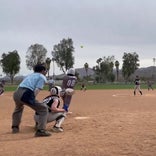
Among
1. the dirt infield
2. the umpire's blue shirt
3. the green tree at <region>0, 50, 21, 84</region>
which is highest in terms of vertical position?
the green tree at <region>0, 50, 21, 84</region>

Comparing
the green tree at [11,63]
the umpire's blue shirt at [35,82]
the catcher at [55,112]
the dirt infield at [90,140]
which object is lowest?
the dirt infield at [90,140]

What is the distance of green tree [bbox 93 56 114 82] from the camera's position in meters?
114

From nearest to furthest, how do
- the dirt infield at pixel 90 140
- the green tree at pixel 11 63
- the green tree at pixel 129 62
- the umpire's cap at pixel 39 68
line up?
the dirt infield at pixel 90 140 < the umpire's cap at pixel 39 68 < the green tree at pixel 11 63 < the green tree at pixel 129 62

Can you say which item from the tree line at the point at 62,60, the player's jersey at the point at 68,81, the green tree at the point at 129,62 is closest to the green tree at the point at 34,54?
the tree line at the point at 62,60

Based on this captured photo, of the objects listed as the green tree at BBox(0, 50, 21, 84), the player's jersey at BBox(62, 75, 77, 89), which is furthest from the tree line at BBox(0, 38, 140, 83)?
the player's jersey at BBox(62, 75, 77, 89)

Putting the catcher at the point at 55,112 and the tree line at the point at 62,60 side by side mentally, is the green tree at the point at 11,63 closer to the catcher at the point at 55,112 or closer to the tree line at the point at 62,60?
the tree line at the point at 62,60

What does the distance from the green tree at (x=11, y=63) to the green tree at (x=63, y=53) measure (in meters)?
11.1

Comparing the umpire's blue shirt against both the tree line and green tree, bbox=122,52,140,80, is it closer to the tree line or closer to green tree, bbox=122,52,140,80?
the tree line

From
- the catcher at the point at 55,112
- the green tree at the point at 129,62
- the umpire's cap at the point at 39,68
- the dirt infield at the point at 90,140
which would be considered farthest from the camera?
the green tree at the point at 129,62

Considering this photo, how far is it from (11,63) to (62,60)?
14353 millimetres

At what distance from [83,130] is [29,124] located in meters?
2.57

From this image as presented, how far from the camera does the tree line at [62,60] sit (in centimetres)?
9556

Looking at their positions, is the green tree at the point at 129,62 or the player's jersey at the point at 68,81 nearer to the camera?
the player's jersey at the point at 68,81

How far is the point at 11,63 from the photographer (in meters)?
94.5
